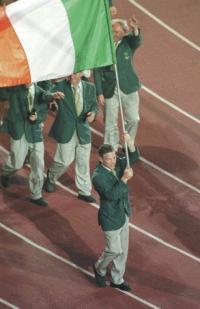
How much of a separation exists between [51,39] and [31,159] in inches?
94.3

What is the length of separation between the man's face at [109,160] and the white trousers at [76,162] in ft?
5.85

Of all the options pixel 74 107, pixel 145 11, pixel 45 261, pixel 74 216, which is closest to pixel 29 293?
pixel 45 261

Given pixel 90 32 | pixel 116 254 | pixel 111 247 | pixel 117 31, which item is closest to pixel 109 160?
pixel 111 247

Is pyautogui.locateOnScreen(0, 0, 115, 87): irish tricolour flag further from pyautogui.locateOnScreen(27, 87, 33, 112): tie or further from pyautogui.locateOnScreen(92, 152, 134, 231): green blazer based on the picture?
pyautogui.locateOnScreen(27, 87, 33, 112): tie

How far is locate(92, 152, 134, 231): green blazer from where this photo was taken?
11258 mm

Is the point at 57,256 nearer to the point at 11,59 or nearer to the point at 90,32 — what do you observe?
the point at 11,59

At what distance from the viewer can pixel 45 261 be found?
12.5m

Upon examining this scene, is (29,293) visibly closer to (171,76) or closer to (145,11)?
(171,76)

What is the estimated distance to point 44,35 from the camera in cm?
1103

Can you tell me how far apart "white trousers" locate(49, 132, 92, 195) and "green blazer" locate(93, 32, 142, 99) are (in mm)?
868

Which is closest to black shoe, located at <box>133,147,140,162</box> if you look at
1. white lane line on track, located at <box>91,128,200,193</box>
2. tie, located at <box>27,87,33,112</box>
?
white lane line on track, located at <box>91,128,200,193</box>

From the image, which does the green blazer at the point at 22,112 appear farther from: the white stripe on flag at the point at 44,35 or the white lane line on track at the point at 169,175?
the white lane line on track at the point at 169,175

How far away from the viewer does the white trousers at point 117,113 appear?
13984 mm

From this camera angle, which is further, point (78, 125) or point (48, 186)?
point (48, 186)
